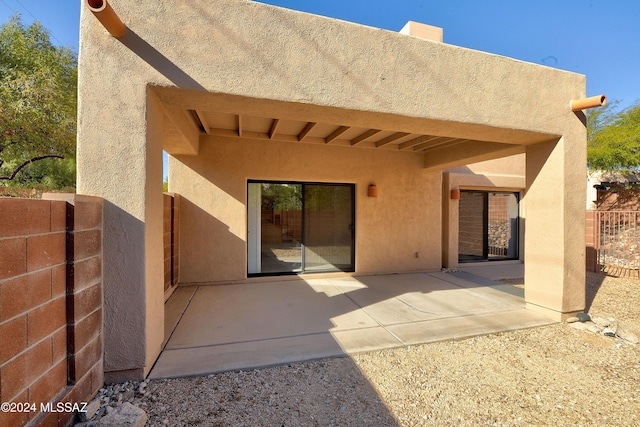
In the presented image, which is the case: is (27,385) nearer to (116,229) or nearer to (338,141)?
(116,229)

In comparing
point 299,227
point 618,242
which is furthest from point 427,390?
point 618,242

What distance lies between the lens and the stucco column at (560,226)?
4.19m

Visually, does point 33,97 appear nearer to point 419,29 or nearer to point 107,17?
point 107,17

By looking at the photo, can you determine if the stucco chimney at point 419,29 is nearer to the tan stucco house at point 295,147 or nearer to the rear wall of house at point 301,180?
the tan stucco house at point 295,147

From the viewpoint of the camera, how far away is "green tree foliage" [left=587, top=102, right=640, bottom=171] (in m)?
11.7

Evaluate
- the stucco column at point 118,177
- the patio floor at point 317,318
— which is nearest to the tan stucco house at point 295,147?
the stucco column at point 118,177

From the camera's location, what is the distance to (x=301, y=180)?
6523 millimetres

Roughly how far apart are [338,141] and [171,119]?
3.83 metres

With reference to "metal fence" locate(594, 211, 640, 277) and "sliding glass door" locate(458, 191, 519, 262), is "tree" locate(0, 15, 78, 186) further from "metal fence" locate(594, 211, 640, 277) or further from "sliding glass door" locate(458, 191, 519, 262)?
"metal fence" locate(594, 211, 640, 277)

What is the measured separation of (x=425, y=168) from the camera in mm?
7277

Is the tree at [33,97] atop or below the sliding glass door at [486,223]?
atop

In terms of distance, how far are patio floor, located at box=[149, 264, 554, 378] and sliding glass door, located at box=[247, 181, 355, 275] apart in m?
0.62

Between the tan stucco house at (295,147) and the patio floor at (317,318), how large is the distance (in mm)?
477

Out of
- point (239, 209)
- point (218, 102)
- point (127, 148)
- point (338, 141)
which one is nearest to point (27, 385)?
point (127, 148)
